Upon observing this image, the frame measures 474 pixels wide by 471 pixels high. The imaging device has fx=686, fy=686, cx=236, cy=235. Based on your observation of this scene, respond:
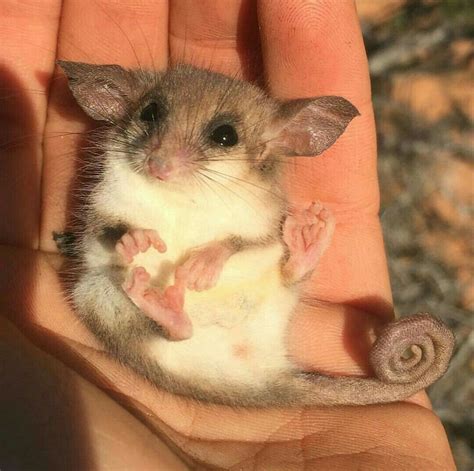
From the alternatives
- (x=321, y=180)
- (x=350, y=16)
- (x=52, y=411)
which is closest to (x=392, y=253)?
(x=321, y=180)

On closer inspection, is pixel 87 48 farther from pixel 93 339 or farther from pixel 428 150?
pixel 428 150

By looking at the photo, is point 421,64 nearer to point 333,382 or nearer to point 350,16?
point 350,16

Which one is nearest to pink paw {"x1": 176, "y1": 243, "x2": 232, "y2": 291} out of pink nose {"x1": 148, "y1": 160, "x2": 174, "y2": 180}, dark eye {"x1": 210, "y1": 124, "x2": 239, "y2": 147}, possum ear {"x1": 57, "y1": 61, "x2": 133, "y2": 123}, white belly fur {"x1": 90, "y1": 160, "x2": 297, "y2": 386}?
white belly fur {"x1": 90, "y1": 160, "x2": 297, "y2": 386}

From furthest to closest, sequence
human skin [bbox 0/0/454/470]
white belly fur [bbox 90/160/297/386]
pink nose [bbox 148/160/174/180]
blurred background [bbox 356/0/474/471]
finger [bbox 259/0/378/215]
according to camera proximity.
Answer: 1. blurred background [bbox 356/0/474/471]
2. finger [bbox 259/0/378/215]
3. white belly fur [bbox 90/160/297/386]
4. pink nose [bbox 148/160/174/180]
5. human skin [bbox 0/0/454/470]

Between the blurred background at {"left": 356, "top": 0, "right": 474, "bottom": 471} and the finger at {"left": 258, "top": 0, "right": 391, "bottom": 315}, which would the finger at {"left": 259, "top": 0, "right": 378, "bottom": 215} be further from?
the blurred background at {"left": 356, "top": 0, "right": 474, "bottom": 471}

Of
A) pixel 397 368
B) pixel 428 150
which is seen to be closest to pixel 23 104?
pixel 397 368
